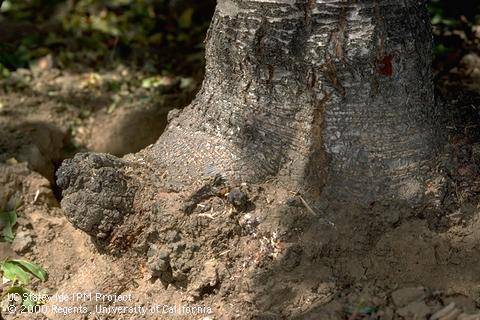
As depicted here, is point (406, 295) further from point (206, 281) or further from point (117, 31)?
point (117, 31)

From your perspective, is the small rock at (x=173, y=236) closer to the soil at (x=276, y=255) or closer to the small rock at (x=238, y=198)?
the soil at (x=276, y=255)

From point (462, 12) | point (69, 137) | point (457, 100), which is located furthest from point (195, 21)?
point (457, 100)

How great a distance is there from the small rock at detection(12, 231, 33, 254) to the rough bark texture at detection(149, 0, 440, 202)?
0.80 meters

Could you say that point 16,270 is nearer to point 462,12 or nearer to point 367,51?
point 367,51

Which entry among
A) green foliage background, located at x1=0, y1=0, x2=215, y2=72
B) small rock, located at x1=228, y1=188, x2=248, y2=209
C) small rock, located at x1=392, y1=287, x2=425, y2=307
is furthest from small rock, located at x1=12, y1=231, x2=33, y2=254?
green foliage background, located at x1=0, y1=0, x2=215, y2=72

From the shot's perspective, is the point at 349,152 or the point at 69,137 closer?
the point at 349,152

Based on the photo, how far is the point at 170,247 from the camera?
2.56 metres

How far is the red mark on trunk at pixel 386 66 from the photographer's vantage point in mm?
2428

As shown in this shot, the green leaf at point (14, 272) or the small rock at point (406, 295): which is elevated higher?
the small rock at point (406, 295)

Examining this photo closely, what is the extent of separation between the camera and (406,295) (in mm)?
2240

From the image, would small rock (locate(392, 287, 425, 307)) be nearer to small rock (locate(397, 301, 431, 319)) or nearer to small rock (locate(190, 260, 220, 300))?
small rock (locate(397, 301, 431, 319))

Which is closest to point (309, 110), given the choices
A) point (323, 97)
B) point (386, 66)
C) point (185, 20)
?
point (323, 97)

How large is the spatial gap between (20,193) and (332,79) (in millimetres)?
1669

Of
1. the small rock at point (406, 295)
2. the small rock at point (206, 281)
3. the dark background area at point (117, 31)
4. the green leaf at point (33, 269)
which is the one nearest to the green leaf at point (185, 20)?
the dark background area at point (117, 31)
